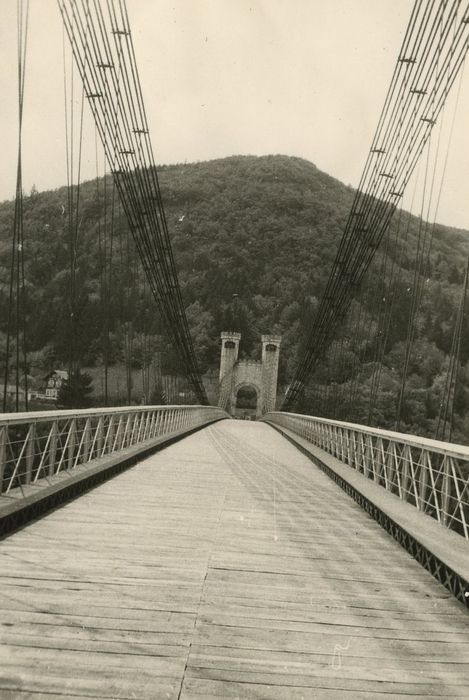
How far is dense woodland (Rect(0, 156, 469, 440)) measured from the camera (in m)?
52.3

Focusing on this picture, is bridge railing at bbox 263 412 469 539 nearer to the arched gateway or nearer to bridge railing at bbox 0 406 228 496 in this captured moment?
bridge railing at bbox 0 406 228 496

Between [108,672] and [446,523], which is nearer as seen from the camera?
[108,672]

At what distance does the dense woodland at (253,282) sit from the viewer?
52.3 m

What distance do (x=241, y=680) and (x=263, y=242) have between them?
12211 centimetres

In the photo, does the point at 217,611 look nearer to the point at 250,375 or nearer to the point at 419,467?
the point at 419,467

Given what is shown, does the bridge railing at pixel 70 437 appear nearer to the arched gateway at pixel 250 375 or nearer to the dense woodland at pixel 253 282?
the dense woodland at pixel 253 282

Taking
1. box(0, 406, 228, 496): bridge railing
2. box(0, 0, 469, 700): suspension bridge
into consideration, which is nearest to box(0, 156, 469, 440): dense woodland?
box(0, 406, 228, 496): bridge railing

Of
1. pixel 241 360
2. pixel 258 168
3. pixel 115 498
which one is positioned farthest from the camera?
pixel 258 168

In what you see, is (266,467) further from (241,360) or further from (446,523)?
(241,360)

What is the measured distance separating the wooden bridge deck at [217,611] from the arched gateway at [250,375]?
2786 inches

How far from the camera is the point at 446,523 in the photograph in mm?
5672

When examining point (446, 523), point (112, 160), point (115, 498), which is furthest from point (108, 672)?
point (112, 160)

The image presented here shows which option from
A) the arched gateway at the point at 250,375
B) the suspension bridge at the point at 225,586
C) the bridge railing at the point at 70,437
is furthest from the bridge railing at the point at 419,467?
the arched gateway at the point at 250,375

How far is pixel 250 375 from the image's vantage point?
78750mm
